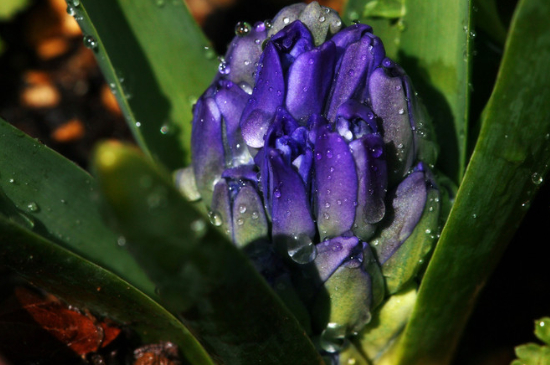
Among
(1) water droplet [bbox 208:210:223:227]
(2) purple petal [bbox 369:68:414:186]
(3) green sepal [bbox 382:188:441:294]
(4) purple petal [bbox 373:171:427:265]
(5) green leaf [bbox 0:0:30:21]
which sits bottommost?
(3) green sepal [bbox 382:188:441:294]

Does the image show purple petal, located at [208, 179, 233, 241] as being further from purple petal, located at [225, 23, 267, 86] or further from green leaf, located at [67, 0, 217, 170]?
green leaf, located at [67, 0, 217, 170]

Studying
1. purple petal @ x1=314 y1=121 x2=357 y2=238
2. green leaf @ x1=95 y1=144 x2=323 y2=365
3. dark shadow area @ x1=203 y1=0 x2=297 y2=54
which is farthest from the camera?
dark shadow area @ x1=203 y1=0 x2=297 y2=54

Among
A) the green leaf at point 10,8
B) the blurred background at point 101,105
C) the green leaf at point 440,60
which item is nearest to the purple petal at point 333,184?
the green leaf at point 440,60

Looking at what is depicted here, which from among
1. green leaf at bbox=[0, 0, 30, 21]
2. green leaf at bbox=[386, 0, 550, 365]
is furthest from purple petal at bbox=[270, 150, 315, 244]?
green leaf at bbox=[0, 0, 30, 21]

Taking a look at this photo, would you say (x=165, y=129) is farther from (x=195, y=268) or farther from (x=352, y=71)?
(x=195, y=268)

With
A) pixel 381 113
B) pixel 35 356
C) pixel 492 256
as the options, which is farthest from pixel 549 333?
pixel 35 356

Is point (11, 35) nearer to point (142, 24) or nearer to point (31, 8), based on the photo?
point (31, 8)

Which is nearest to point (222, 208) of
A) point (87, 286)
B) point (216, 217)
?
point (216, 217)
